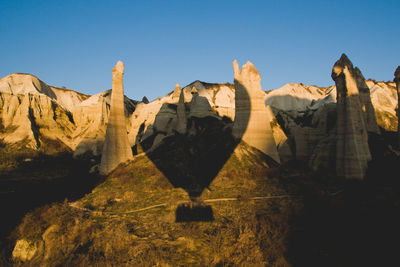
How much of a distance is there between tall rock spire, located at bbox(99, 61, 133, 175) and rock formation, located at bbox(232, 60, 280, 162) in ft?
40.3

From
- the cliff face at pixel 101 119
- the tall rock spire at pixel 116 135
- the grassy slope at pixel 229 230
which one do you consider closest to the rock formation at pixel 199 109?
the cliff face at pixel 101 119

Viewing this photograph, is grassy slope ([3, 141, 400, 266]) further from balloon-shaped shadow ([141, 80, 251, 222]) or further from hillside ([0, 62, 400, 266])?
balloon-shaped shadow ([141, 80, 251, 222])

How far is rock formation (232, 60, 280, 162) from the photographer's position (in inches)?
944

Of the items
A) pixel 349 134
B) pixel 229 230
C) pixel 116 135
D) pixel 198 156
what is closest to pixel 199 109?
pixel 198 156

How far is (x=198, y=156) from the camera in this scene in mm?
26781

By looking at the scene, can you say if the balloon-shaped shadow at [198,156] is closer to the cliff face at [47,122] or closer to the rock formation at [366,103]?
the rock formation at [366,103]

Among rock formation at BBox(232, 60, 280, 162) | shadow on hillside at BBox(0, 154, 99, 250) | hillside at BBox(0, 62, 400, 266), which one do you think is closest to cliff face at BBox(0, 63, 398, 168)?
hillside at BBox(0, 62, 400, 266)

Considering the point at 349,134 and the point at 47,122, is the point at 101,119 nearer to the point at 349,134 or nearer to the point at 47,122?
the point at 47,122

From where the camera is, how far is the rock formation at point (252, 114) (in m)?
24.0

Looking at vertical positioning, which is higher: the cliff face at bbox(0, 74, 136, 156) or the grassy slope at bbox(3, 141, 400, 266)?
the cliff face at bbox(0, 74, 136, 156)

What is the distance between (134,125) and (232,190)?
132ft

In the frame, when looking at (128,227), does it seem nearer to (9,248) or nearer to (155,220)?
(155,220)

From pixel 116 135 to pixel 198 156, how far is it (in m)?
9.21

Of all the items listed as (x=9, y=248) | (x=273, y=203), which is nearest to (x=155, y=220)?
(x=9, y=248)
